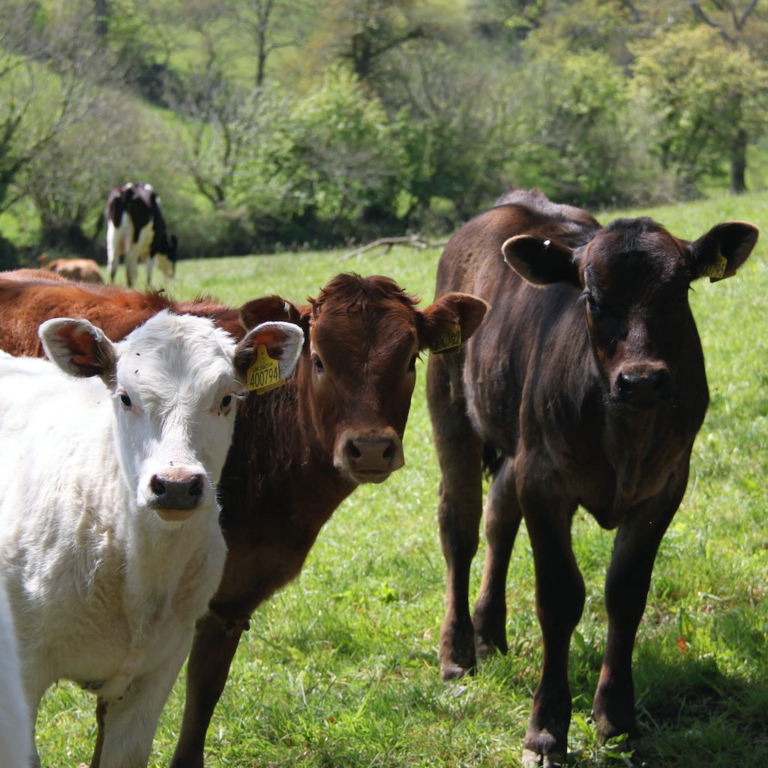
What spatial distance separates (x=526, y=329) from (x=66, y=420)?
7.76 feet

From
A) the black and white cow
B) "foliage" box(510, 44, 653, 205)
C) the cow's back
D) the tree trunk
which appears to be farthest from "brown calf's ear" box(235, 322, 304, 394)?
the tree trunk

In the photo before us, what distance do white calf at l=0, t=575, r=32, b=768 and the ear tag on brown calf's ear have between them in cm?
343

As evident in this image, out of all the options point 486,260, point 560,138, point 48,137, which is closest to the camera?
point 486,260

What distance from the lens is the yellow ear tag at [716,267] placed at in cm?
431

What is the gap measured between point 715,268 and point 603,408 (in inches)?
31.7

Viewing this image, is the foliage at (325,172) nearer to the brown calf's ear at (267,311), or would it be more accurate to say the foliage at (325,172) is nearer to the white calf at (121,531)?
the brown calf's ear at (267,311)

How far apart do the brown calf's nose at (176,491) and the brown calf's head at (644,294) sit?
69.5 inches

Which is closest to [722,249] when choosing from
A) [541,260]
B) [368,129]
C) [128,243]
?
[541,260]

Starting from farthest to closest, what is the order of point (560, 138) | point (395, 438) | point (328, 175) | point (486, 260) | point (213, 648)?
Result: point (560, 138), point (328, 175), point (486, 260), point (213, 648), point (395, 438)

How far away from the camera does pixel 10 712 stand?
165 cm

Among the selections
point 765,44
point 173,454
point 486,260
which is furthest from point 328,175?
point 173,454

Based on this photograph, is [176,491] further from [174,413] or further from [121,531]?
[121,531]

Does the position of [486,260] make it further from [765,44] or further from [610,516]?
[765,44]

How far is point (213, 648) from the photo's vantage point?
434cm
